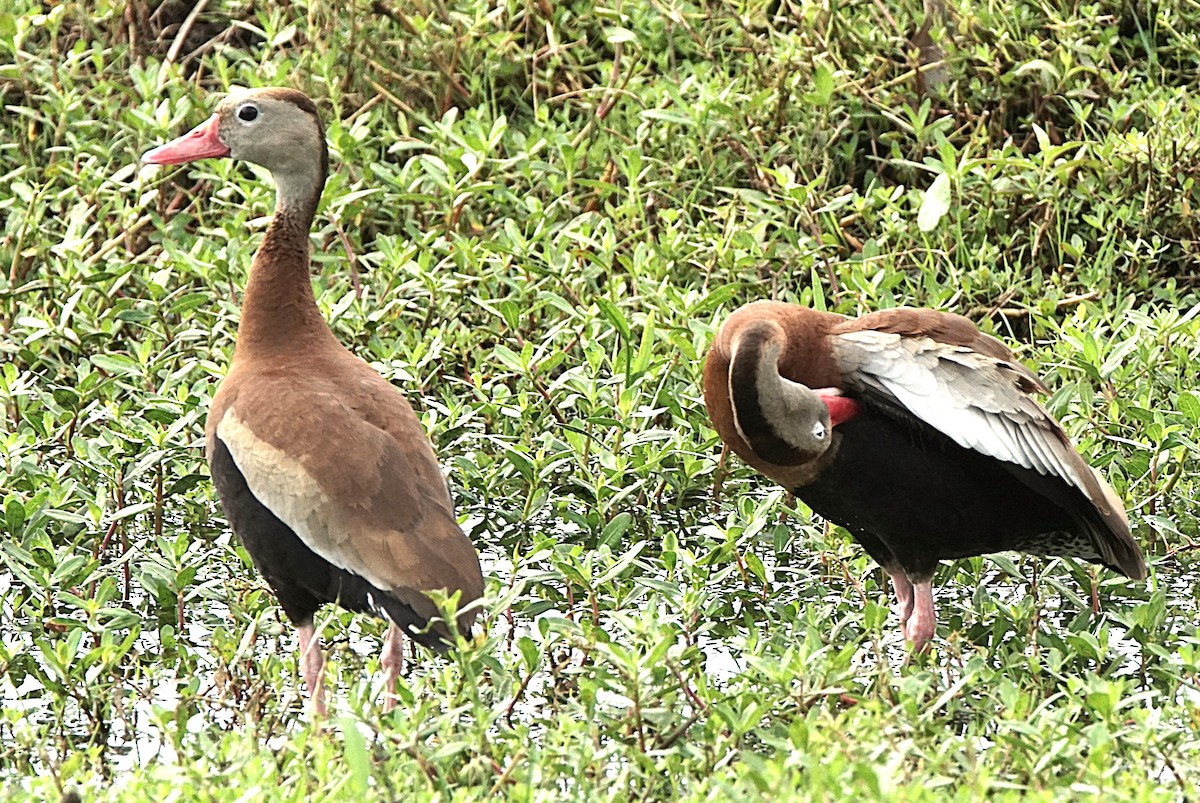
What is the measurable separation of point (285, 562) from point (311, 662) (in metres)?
0.24

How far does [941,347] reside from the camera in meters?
4.87

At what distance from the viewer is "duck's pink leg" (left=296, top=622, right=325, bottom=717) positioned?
174 inches

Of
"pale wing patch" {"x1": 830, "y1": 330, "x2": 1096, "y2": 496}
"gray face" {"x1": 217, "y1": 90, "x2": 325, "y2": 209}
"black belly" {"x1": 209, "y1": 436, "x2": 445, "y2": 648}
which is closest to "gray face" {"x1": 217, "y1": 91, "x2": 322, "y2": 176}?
"gray face" {"x1": 217, "y1": 90, "x2": 325, "y2": 209}

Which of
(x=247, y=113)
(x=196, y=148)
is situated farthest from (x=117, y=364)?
(x=247, y=113)

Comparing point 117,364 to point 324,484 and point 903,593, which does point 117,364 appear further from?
point 903,593

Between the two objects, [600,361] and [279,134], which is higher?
[279,134]

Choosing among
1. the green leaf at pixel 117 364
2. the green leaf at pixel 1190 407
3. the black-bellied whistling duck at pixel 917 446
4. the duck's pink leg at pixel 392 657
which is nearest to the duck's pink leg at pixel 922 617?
the black-bellied whistling duck at pixel 917 446

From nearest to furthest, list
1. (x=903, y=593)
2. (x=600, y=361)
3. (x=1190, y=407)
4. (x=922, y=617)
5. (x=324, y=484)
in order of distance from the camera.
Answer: (x=324, y=484)
(x=922, y=617)
(x=903, y=593)
(x=1190, y=407)
(x=600, y=361)

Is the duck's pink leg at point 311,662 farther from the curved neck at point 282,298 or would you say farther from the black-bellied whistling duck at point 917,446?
the black-bellied whistling duck at point 917,446

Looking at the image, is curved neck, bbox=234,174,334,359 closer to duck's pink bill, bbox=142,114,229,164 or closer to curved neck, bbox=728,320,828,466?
duck's pink bill, bbox=142,114,229,164

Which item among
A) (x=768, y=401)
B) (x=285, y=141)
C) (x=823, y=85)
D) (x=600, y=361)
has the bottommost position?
(x=600, y=361)

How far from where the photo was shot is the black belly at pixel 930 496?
190 inches

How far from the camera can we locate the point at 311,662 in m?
4.59

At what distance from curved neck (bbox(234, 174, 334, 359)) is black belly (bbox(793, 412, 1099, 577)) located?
1.31 metres
